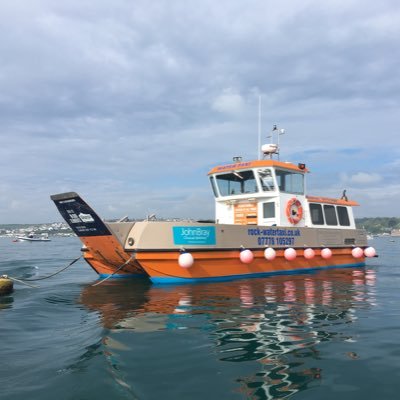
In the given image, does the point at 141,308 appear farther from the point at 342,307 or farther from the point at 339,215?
the point at 339,215

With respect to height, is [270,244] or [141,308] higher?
[270,244]

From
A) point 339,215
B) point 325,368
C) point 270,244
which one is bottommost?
point 325,368

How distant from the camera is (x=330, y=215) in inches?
594

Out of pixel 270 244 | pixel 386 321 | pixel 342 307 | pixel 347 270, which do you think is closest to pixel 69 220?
pixel 270 244

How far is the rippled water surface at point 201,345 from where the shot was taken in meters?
3.83

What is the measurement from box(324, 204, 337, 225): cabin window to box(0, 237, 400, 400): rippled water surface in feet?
18.8

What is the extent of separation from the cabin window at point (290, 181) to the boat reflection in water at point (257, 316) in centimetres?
329

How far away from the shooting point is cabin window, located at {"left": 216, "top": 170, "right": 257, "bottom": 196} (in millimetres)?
13602

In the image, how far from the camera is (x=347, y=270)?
47.5ft

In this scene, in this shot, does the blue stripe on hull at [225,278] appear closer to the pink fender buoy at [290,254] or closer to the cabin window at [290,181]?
the pink fender buoy at [290,254]

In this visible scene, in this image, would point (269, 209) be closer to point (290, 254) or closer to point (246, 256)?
point (290, 254)

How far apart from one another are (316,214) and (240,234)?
4.37m

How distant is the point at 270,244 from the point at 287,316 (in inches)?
214

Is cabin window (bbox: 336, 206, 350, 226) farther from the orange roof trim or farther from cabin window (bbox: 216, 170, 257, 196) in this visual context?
cabin window (bbox: 216, 170, 257, 196)
